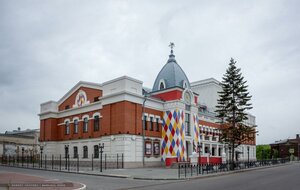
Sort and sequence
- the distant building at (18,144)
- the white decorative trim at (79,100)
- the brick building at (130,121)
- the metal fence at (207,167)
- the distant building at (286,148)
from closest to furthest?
the metal fence at (207,167)
the brick building at (130,121)
the white decorative trim at (79,100)
the distant building at (18,144)
the distant building at (286,148)

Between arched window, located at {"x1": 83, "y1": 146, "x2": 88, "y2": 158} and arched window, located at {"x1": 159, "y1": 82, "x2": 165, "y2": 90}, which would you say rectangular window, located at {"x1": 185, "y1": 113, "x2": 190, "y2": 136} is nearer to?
arched window, located at {"x1": 159, "y1": 82, "x2": 165, "y2": 90}

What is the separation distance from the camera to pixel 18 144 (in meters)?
61.2

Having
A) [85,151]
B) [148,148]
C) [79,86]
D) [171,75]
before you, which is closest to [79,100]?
[79,86]

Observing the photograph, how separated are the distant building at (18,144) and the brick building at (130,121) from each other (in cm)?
1468

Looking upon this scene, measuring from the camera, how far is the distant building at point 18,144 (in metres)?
57.1

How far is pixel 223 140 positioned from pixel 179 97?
778 centimetres

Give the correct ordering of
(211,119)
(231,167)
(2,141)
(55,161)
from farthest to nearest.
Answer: (2,141) → (211,119) → (55,161) → (231,167)

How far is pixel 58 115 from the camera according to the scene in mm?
46375

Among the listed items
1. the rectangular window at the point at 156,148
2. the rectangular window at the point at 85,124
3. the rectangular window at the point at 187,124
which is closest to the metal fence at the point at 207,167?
the rectangular window at the point at 156,148

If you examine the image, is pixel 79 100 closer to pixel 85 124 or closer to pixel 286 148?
pixel 85 124

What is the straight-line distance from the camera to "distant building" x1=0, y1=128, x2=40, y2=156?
57094 mm

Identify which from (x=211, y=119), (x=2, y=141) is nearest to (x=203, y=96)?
(x=211, y=119)

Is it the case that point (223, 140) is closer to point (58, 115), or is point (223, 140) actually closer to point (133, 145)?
point (133, 145)

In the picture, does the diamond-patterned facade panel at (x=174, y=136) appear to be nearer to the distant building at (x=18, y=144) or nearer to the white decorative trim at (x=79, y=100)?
the white decorative trim at (x=79, y=100)
